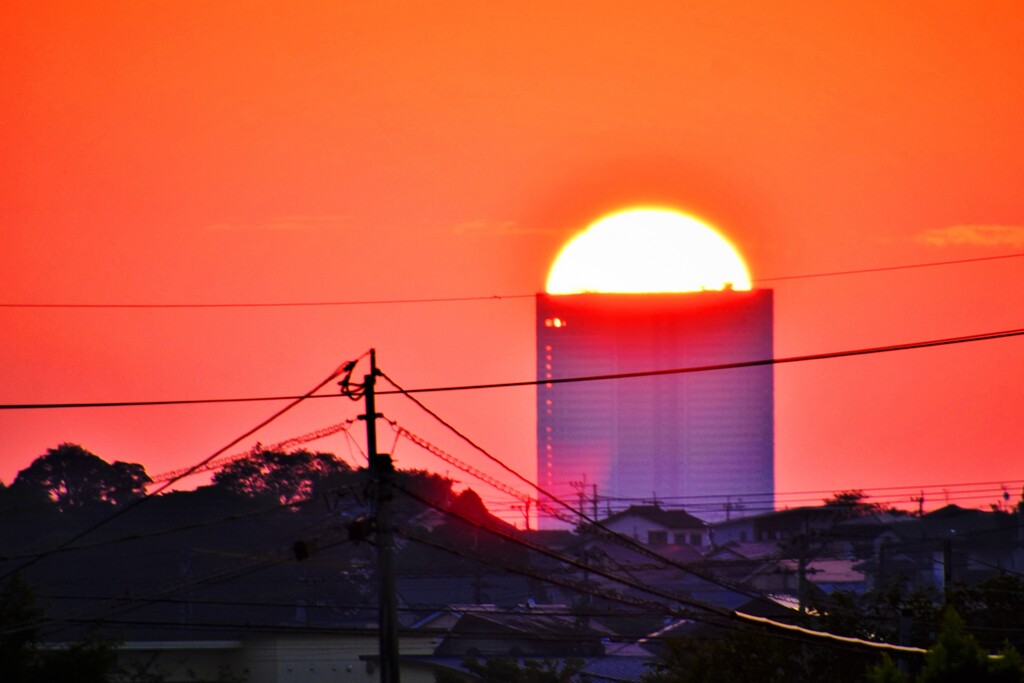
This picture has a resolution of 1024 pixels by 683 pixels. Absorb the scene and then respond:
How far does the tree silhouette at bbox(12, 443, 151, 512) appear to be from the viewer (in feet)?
462

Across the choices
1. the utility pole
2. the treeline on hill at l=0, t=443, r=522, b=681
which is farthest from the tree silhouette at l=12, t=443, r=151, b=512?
the utility pole

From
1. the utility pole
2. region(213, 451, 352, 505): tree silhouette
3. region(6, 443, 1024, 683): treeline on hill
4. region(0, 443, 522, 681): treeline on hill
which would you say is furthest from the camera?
region(213, 451, 352, 505): tree silhouette

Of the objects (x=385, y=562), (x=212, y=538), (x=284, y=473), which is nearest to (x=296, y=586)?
(x=212, y=538)

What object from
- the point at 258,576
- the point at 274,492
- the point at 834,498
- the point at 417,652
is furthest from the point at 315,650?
the point at 834,498

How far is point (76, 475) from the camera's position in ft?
470

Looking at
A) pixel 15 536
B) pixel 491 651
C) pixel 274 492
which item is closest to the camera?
pixel 491 651

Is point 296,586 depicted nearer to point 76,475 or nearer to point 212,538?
point 212,538

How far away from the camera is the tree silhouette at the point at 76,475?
462 ft

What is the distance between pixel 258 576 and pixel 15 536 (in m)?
21.9

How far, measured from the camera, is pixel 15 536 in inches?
4771

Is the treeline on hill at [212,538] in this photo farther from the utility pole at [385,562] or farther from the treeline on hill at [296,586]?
the utility pole at [385,562]

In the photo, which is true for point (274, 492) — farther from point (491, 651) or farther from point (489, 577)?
point (491, 651)

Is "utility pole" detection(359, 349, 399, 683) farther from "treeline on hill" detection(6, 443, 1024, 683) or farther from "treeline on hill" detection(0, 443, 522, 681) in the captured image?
"treeline on hill" detection(0, 443, 522, 681)

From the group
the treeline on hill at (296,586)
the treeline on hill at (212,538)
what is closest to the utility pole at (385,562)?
the treeline on hill at (296,586)
